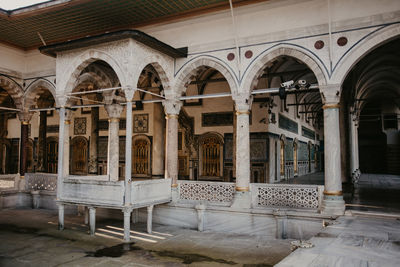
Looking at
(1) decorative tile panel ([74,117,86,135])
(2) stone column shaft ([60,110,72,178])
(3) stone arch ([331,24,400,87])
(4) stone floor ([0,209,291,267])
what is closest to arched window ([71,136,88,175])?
(1) decorative tile panel ([74,117,86,135])

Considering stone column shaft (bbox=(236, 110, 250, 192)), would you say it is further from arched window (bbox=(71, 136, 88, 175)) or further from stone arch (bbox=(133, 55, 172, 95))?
arched window (bbox=(71, 136, 88, 175))

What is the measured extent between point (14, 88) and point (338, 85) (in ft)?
30.9

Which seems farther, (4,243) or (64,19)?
(64,19)

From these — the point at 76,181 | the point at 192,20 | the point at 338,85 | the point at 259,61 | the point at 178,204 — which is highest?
the point at 192,20

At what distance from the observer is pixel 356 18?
6430 mm

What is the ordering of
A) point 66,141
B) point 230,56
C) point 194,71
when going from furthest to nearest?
point 66,141 → point 194,71 → point 230,56

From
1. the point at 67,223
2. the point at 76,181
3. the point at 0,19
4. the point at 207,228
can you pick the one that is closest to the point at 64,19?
the point at 0,19

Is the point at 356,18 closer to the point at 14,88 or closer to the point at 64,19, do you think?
the point at 64,19

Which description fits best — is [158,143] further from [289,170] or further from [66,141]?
[289,170]

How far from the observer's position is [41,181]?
1016 centimetres

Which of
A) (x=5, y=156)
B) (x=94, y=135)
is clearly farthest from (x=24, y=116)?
(x=5, y=156)

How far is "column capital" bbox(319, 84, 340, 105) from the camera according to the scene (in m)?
6.55

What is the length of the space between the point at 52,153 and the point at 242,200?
38.0ft

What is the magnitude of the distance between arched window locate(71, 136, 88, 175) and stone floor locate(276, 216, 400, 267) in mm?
11645
